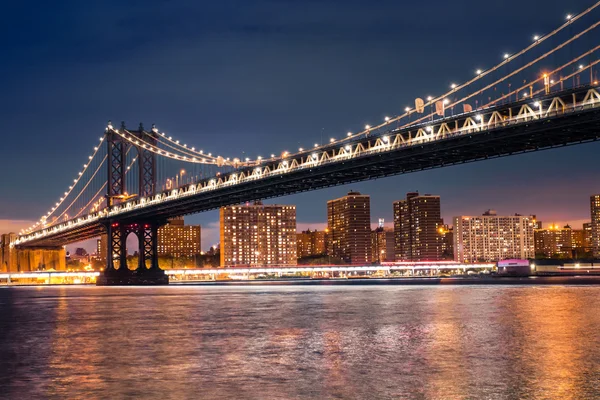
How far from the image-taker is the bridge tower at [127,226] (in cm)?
10556

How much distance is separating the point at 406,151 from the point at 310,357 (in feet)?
157

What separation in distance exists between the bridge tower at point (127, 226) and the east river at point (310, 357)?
7492 cm

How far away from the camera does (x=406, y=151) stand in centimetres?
6494

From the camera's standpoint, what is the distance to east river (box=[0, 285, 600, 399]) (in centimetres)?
1393

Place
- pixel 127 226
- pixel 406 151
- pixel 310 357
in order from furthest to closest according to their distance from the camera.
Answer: pixel 127 226, pixel 406 151, pixel 310 357

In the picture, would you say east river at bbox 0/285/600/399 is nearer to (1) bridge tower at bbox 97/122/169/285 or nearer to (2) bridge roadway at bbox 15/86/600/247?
(2) bridge roadway at bbox 15/86/600/247

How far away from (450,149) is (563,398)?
1939 inches

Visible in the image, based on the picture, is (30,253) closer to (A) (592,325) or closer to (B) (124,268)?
(B) (124,268)

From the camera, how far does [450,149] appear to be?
6088 cm

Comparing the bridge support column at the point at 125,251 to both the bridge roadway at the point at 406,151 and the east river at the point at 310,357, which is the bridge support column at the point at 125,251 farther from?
the east river at the point at 310,357

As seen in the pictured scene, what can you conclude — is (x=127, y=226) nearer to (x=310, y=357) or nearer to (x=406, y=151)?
(x=406, y=151)

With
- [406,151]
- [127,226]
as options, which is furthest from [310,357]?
[127,226]

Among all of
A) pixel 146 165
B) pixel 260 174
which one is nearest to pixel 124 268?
pixel 146 165

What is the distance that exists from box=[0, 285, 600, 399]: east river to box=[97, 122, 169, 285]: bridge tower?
2950 inches
